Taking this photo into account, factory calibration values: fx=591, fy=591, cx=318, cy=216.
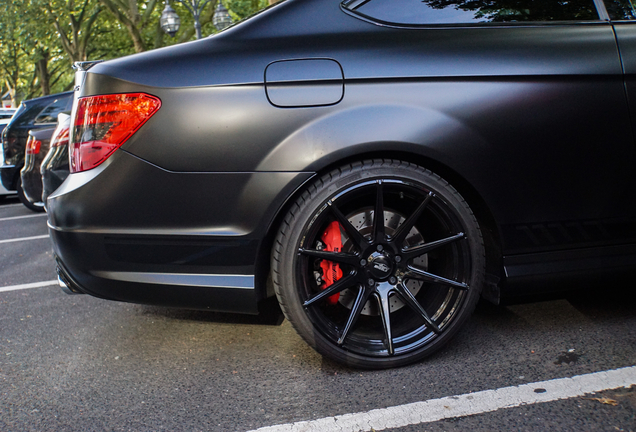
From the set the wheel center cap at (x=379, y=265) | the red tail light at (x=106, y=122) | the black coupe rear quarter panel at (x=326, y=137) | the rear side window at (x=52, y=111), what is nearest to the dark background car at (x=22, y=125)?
the rear side window at (x=52, y=111)

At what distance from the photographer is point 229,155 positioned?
7.29 ft

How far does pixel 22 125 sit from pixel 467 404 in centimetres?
802

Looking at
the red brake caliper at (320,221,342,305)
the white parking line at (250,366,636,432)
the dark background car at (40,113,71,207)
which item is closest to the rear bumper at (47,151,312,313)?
the red brake caliper at (320,221,342,305)

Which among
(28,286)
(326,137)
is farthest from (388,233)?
(28,286)

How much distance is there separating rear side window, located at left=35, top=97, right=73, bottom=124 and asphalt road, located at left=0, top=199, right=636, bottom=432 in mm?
5289

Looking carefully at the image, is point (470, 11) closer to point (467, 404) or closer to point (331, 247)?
point (331, 247)

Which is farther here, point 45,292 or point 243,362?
point 45,292

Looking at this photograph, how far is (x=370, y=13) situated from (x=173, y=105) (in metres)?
0.87

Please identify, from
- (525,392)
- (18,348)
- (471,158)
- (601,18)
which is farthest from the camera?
(18,348)

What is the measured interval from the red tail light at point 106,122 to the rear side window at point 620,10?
6.39 feet

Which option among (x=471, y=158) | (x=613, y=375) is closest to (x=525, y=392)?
(x=613, y=375)

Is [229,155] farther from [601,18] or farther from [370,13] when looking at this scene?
[601,18]

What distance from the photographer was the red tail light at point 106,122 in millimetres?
2221

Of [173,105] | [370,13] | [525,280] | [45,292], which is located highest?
[370,13]
